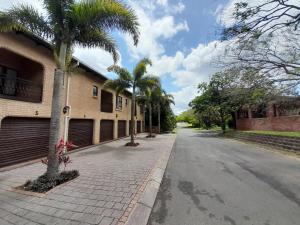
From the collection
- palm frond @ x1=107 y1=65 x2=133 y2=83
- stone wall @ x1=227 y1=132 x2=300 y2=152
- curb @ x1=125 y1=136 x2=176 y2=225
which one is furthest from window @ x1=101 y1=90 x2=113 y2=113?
stone wall @ x1=227 y1=132 x2=300 y2=152

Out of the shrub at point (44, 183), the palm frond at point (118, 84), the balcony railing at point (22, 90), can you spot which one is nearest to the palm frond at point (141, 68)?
the palm frond at point (118, 84)

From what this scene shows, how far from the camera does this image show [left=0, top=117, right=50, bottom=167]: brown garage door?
7.35 meters

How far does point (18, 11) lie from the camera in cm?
579

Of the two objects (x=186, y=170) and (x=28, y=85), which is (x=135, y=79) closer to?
(x=28, y=85)

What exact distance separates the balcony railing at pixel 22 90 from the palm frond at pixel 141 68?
7109 millimetres

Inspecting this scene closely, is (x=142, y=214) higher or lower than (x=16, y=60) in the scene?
lower

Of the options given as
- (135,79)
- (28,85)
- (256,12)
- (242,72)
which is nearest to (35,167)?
(28,85)

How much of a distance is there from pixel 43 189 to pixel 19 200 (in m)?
0.62

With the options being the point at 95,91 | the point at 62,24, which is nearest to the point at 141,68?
the point at 95,91

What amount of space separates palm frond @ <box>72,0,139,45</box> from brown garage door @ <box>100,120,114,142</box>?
35.4 ft

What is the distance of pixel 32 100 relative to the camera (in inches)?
366

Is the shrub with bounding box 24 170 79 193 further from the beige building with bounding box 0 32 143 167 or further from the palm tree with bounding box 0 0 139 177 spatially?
the beige building with bounding box 0 32 143 167

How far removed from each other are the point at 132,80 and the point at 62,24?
8755 millimetres

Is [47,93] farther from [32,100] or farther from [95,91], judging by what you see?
[95,91]
